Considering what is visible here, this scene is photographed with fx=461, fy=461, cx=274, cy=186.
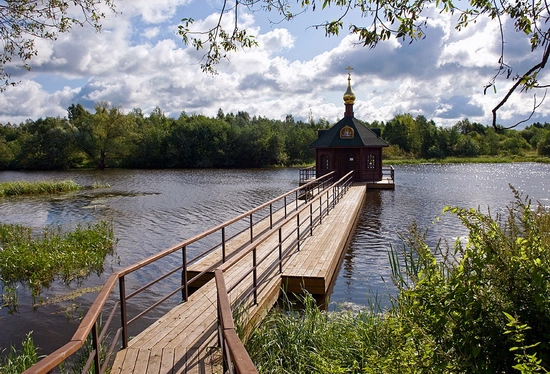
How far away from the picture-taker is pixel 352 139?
27.3 metres

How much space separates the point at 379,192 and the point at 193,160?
4305 cm

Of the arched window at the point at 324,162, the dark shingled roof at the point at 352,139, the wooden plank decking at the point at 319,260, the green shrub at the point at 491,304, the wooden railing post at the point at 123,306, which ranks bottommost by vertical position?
the wooden plank decking at the point at 319,260

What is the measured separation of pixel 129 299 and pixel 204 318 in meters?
3.93

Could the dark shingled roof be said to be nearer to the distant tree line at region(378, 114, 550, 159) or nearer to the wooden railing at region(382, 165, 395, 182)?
the wooden railing at region(382, 165, 395, 182)

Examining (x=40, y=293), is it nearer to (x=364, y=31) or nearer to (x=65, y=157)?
(x=364, y=31)

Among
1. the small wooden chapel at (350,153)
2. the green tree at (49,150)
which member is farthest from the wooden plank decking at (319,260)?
the green tree at (49,150)

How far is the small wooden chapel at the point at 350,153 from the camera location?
2723 cm

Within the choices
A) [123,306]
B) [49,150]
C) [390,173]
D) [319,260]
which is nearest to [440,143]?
[390,173]

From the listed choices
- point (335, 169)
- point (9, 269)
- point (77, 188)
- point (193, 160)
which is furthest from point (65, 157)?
point (9, 269)

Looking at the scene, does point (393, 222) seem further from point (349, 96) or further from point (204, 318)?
point (349, 96)

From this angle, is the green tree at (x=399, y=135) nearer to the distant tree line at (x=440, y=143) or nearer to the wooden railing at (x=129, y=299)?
the distant tree line at (x=440, y=143)

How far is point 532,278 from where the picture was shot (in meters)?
2.83

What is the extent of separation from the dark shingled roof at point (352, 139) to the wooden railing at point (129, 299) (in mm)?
11114

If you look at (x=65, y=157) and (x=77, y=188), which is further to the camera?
(x=65, y=157)
